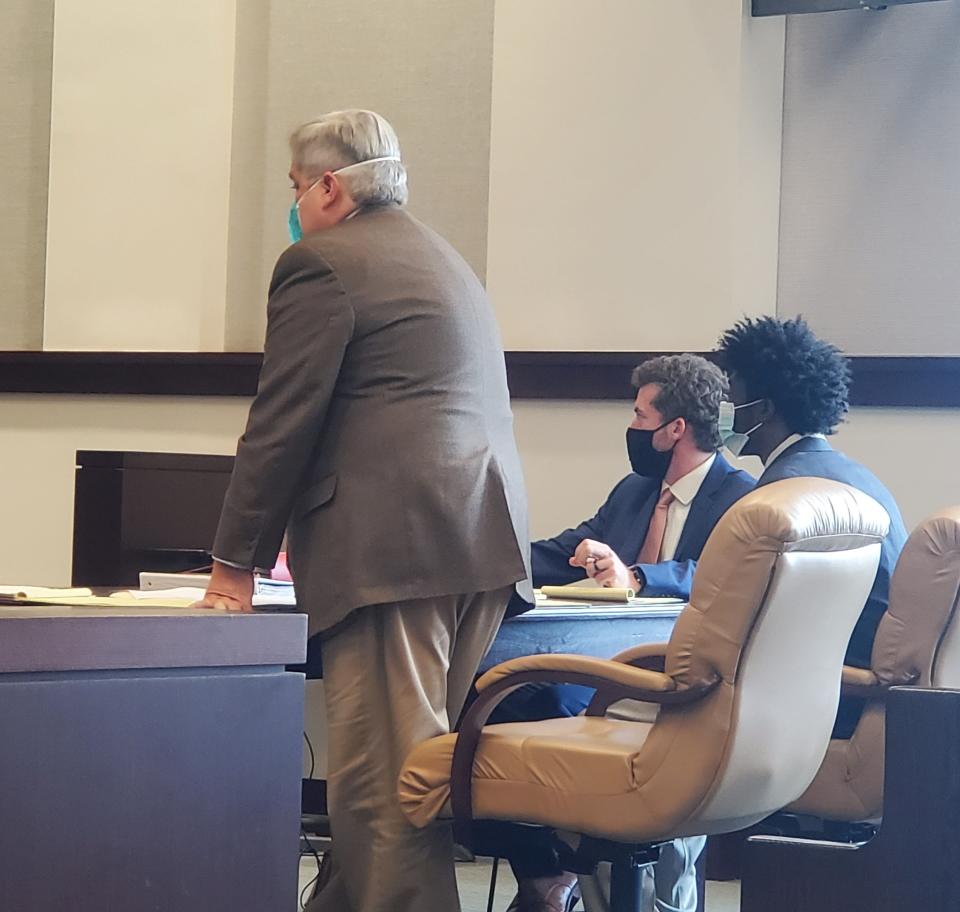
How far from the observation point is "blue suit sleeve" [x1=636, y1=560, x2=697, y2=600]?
328 centimetres

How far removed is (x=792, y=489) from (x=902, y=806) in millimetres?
502

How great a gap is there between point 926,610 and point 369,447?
102 cm

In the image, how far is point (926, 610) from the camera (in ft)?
8.90

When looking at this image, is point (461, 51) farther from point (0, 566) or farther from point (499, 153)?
point (0, 566)

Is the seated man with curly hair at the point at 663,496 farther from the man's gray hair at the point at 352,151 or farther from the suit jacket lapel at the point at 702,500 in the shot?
the man's gray hair at the point at 352,151

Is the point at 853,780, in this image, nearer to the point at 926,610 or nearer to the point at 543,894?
the point at 926,610

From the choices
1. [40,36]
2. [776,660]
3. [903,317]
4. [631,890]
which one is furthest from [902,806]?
[40,36]

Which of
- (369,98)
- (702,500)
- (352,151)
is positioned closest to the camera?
(352,151)

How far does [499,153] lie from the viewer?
4586 millimetres

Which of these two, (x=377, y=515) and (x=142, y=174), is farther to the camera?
(x=142, y=174)

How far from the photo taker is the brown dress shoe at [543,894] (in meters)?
3.03

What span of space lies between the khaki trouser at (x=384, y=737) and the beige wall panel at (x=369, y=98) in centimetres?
238

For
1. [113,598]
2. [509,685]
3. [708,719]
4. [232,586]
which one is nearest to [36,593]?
[113,598]

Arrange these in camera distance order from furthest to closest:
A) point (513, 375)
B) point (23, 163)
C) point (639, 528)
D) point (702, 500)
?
point (23, 163)
point (513, 375)
point (639, 528)
point (702, 500)
